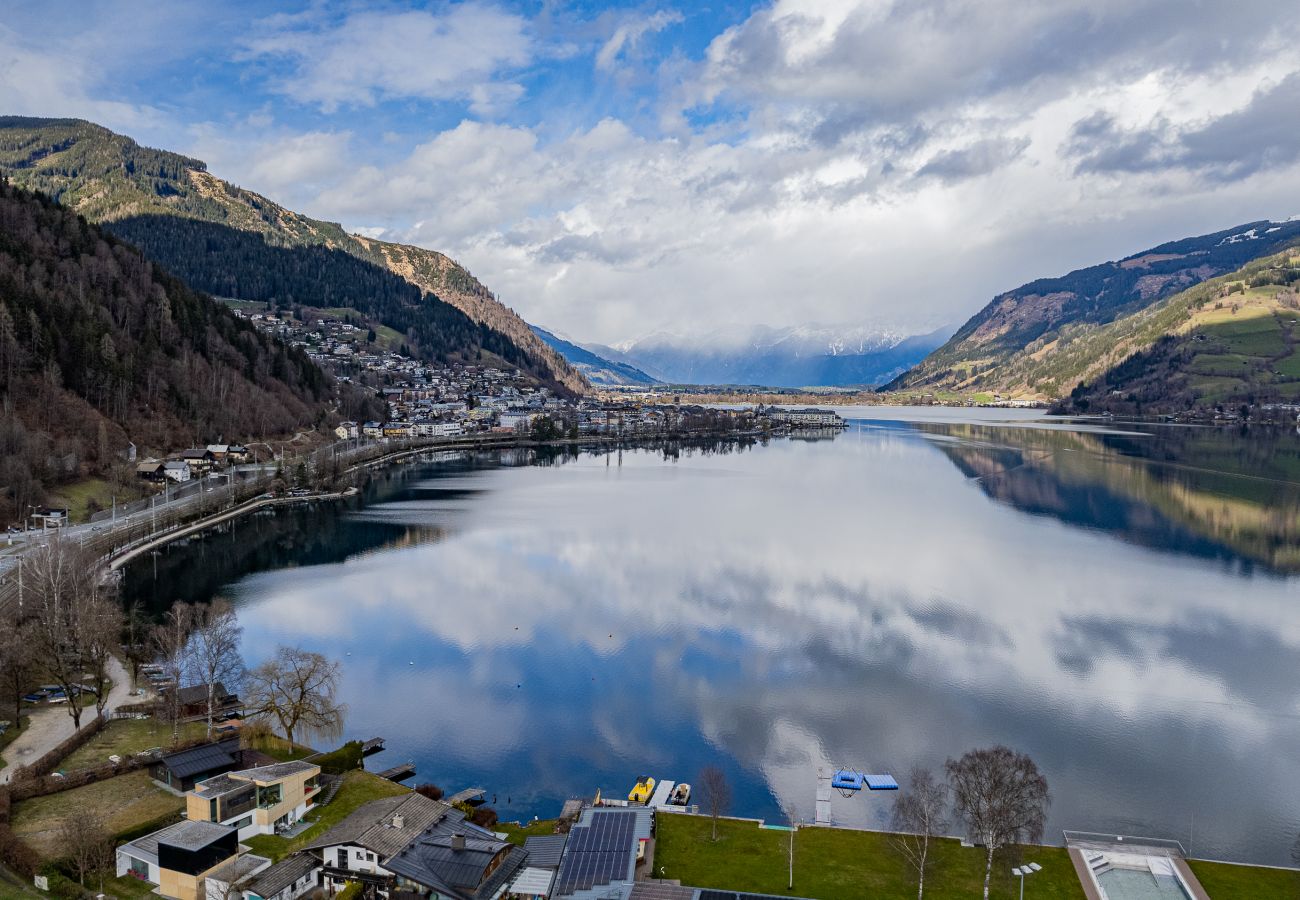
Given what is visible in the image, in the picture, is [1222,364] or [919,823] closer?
[919,823]

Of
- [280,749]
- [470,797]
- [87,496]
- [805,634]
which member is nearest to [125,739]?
[280,749]

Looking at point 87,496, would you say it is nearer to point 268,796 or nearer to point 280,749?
point 280,749

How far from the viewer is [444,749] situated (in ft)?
50.6

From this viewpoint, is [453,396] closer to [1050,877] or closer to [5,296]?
[5,296]

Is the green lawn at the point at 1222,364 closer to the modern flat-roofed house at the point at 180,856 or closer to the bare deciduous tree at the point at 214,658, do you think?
the bare deciduous tree at the point at 214,658

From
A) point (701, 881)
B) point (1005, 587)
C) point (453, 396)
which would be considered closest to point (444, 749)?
point (701, 881)

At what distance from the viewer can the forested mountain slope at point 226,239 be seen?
109188 mm

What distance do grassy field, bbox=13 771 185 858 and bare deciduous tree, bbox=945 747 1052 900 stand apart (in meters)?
→ 11.2

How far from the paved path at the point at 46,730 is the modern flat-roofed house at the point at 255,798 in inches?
134

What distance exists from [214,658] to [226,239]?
11779cm

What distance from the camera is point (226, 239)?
117062 millimetres

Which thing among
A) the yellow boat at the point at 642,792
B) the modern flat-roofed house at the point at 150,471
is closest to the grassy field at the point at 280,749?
the yellow boat at the point at 642,792

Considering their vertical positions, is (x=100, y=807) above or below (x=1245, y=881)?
above

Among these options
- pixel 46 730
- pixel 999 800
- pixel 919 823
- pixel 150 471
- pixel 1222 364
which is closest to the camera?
pixel 999 800
